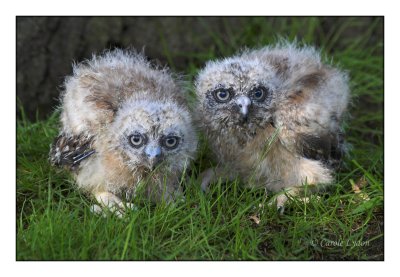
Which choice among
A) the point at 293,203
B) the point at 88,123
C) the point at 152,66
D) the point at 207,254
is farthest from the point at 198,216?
the point at 152,66

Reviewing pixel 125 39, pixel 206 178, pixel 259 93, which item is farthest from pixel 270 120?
pixel 125 39

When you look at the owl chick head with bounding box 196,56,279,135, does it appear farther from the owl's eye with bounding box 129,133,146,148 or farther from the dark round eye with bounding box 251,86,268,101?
the owl's eye with bounding box 129,133,146,148

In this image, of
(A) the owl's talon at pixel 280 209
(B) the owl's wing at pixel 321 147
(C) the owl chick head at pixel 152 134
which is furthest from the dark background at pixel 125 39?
(A) the owl's talon at pixel 280 209

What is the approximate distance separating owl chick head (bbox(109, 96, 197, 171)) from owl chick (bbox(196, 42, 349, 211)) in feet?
1.54

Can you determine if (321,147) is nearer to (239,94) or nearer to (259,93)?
(259,93)

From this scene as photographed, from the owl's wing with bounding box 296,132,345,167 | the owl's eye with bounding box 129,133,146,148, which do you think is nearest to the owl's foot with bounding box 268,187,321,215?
the owl's wing with bounding box 296,132,345,167

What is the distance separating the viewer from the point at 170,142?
4.79 metres

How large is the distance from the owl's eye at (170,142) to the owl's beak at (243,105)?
2.03 ft

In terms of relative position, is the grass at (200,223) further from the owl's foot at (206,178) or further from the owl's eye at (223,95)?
the owl's eye at (223,95)

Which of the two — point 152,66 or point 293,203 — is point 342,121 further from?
point 152,66

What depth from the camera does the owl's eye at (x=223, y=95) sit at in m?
5.16

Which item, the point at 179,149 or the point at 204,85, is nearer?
the point at 179,149

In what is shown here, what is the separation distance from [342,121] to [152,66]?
6.31ft

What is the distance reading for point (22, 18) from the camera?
7133 mm
